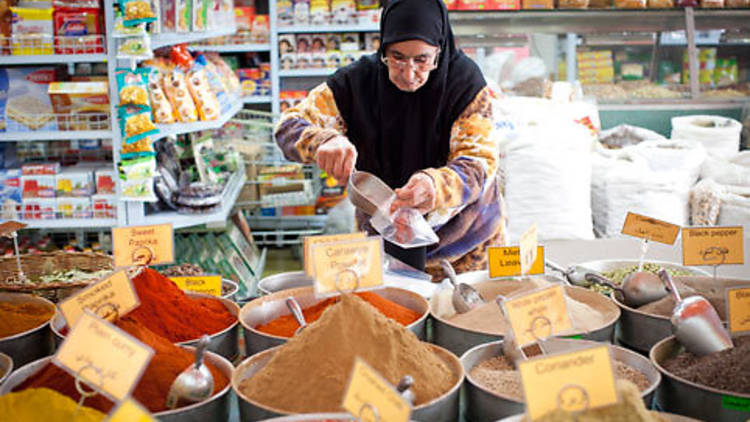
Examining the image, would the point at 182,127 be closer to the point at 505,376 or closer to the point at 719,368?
the point at 505,376

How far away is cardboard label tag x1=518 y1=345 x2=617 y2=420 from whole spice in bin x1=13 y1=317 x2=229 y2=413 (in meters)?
0.48

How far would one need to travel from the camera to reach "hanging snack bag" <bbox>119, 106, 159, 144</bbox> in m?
2.82

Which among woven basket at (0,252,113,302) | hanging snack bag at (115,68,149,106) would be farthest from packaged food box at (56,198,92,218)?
woven basket at (0,252,113,302)

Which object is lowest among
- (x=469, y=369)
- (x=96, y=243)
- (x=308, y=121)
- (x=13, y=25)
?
(x=96, y=243)

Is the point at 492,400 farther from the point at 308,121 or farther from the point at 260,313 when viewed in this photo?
the point at 308,121

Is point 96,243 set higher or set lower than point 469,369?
lower

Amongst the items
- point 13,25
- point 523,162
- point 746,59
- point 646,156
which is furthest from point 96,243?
point 746,59

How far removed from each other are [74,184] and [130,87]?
0.55m

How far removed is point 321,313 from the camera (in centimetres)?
141

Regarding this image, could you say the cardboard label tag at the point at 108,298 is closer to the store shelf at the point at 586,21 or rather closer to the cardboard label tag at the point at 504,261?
the cardboard label tag at the point at 504,261

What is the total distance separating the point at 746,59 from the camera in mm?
4094

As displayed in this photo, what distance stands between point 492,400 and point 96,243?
Answer: 9.34 feet

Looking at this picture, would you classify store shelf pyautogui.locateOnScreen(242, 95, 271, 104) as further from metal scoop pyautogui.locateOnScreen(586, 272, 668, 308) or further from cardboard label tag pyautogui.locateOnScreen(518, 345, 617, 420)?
cardboard label tag pyautogui.locateOnScreen(518, 345, 617, 420)

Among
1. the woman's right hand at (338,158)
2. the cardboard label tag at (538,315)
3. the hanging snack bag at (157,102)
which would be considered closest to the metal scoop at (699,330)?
the cardboard label tag at (538,315)
